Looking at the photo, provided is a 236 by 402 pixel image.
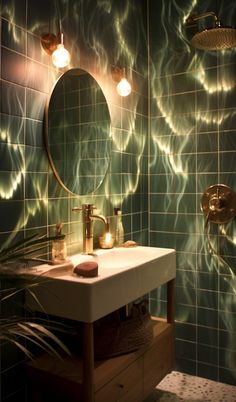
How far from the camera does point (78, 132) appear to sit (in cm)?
199

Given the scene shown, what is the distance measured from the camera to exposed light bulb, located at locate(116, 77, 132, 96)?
7.54 feet

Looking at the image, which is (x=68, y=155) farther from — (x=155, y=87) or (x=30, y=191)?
(x=155, y=87)

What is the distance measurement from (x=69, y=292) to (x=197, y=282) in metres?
1.34

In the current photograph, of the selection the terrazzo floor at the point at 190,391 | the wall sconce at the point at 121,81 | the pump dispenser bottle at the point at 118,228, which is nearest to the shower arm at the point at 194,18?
the wall sconce at the point at 121,81

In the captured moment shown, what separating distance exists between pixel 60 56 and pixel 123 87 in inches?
24.9

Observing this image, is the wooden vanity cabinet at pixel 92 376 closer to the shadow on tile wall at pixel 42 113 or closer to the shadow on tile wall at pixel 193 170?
the shadow on tile wall at pixel 42 113

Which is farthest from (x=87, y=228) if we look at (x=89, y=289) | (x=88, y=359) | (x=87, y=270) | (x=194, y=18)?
(x=194, y=18)

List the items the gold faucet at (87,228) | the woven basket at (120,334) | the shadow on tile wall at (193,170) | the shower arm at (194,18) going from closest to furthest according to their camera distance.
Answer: the woven basket at (120,334) < the gold faucet at (87,228) < the shower arm at (194,18) < the shadow on tile wall at (193,170)

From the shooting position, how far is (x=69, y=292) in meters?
1.46

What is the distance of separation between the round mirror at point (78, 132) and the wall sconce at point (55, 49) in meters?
0.10

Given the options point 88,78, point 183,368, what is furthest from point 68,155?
point 183,368

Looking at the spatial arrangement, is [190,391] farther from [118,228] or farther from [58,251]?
[58,251]

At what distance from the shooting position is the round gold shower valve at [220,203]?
7.88 ft

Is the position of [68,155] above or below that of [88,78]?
below
